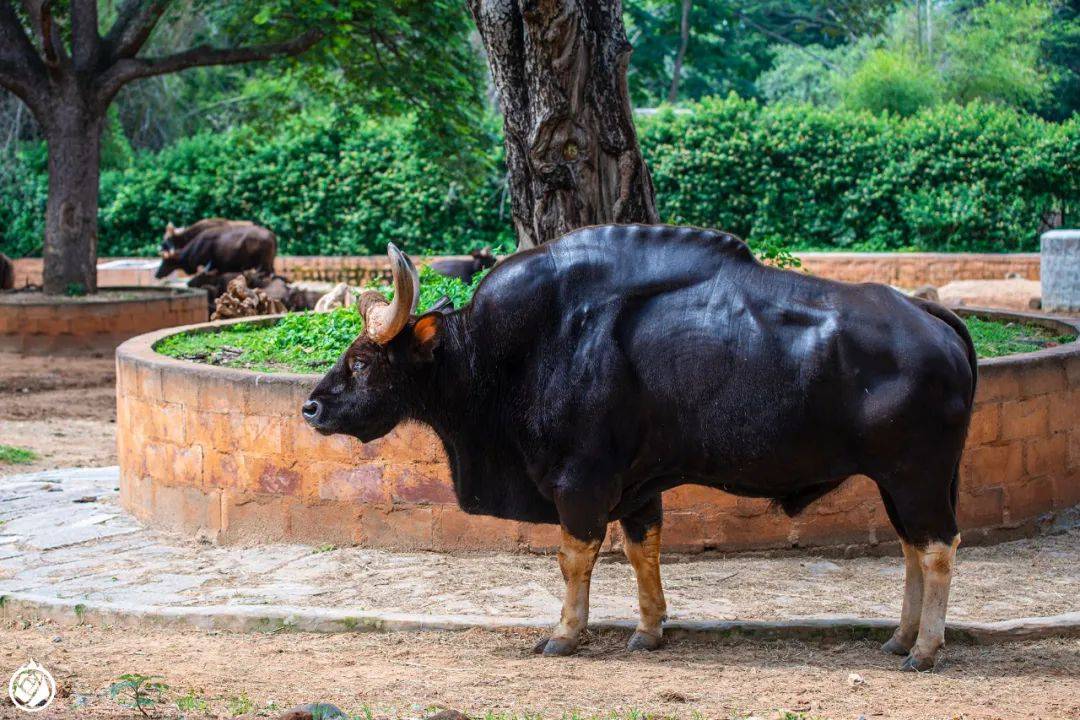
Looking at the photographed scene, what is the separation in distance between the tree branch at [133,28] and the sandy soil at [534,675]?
14.1 metres

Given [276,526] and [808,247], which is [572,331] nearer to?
[276,526]

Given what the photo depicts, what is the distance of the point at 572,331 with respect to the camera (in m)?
5.71

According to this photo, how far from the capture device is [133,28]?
62.4 ft

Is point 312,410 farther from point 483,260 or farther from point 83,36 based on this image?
point 83,36

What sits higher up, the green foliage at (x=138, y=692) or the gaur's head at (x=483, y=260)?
the gaur's head at (x=483, y=260)

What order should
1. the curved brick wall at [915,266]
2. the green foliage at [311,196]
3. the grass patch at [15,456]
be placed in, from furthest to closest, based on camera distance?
the green foliage at [311,196]
the curved brick wall at [915,266]
the grass patch at [15,456]

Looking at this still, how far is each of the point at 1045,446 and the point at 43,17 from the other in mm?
14925

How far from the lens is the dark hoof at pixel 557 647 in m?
5.76

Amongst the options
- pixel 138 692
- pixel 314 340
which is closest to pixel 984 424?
pixel 314 340

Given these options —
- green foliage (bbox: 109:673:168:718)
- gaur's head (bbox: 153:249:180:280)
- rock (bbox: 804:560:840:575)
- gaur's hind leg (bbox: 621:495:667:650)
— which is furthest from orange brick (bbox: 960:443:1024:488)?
gaur's head (bbox: 153:249:180:280)

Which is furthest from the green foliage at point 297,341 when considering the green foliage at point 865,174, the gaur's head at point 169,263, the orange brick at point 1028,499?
the green foliage at point 865,174

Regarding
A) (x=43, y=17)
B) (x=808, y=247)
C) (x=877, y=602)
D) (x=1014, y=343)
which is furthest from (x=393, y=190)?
(x=877, y=602)

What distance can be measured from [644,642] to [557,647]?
0.38m

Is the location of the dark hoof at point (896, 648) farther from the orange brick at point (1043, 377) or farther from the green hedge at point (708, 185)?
the green hedge at point (708, 185)
